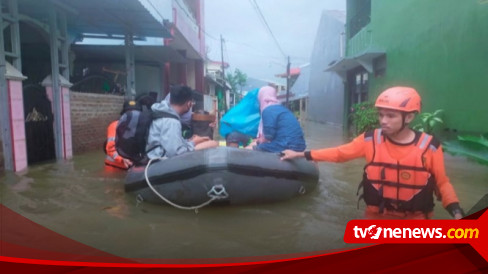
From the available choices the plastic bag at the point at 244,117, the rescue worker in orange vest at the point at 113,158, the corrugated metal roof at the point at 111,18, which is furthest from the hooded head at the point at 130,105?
the plastic bag at the point at 244,117

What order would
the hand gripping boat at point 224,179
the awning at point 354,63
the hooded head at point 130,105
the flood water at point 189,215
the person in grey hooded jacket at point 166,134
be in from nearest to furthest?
the flood water at point 189,215
the awning at point 354,63
the hooded head at point 130,105
the hand gripping boat at point 224,179
the person in grey hooded jacket at point 166,134

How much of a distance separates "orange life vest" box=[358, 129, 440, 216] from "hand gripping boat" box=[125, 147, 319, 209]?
92 centimetres

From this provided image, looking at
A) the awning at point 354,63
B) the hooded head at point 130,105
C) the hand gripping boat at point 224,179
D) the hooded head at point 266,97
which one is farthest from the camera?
the hand gripping boat at point 224,179

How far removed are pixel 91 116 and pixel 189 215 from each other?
2.84 feet

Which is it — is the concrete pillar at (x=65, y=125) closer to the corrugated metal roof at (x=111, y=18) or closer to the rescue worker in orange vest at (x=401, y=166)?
the corrugated metal roof at (x=111, y=18)

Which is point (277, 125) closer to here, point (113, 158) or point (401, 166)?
point (401, 166)

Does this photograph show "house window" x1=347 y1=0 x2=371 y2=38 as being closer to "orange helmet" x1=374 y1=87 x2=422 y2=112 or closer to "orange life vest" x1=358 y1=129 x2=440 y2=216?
"orange helmet" x1=374 y1=87 x2=422 y2=112

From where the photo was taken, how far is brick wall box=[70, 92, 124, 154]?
1.68 metres

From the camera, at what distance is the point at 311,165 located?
2344 millimetres

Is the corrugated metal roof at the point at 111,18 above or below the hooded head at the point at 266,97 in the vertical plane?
above

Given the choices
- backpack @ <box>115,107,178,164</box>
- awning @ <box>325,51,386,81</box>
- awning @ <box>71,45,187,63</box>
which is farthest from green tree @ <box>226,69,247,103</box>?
backpack @ <box>115,107,178,164</box>

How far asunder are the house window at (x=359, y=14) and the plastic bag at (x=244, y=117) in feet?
2.92

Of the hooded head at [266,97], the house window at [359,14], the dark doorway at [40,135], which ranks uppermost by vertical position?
the house window at [359,14]

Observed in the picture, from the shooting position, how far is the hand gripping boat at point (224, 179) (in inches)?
95.6
